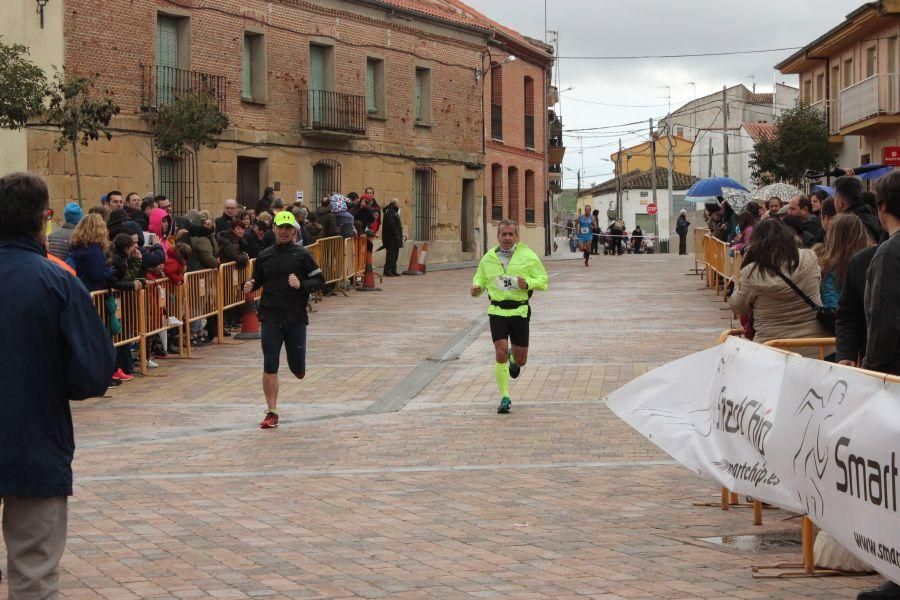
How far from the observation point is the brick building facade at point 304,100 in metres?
27.7

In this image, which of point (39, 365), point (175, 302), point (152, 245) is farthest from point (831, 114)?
point (39, 365)

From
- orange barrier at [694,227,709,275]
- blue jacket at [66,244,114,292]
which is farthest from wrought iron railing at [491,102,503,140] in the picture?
blue jacket at [66,244,114,292]

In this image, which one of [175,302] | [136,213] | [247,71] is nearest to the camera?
[175,302]

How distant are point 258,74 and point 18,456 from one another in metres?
28.8

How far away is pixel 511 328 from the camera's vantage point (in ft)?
43.0

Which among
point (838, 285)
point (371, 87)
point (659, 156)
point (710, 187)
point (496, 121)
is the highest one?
point (659, 156)

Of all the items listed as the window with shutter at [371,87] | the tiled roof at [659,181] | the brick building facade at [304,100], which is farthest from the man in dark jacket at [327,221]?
the tiled roof at [659,181]

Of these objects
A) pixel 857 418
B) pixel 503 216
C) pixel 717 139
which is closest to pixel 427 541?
pixel 857 418

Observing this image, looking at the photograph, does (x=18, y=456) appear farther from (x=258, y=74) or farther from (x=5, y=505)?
(x=258, y=74)

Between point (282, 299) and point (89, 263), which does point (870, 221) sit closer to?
point (282, 299)

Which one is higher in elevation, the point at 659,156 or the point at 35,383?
the point at 659,156

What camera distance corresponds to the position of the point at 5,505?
5.17 meters

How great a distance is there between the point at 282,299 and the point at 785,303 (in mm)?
4934

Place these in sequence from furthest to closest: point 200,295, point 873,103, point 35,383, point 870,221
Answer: point 873,103
point 200,295
point 870,221
point 35,383
